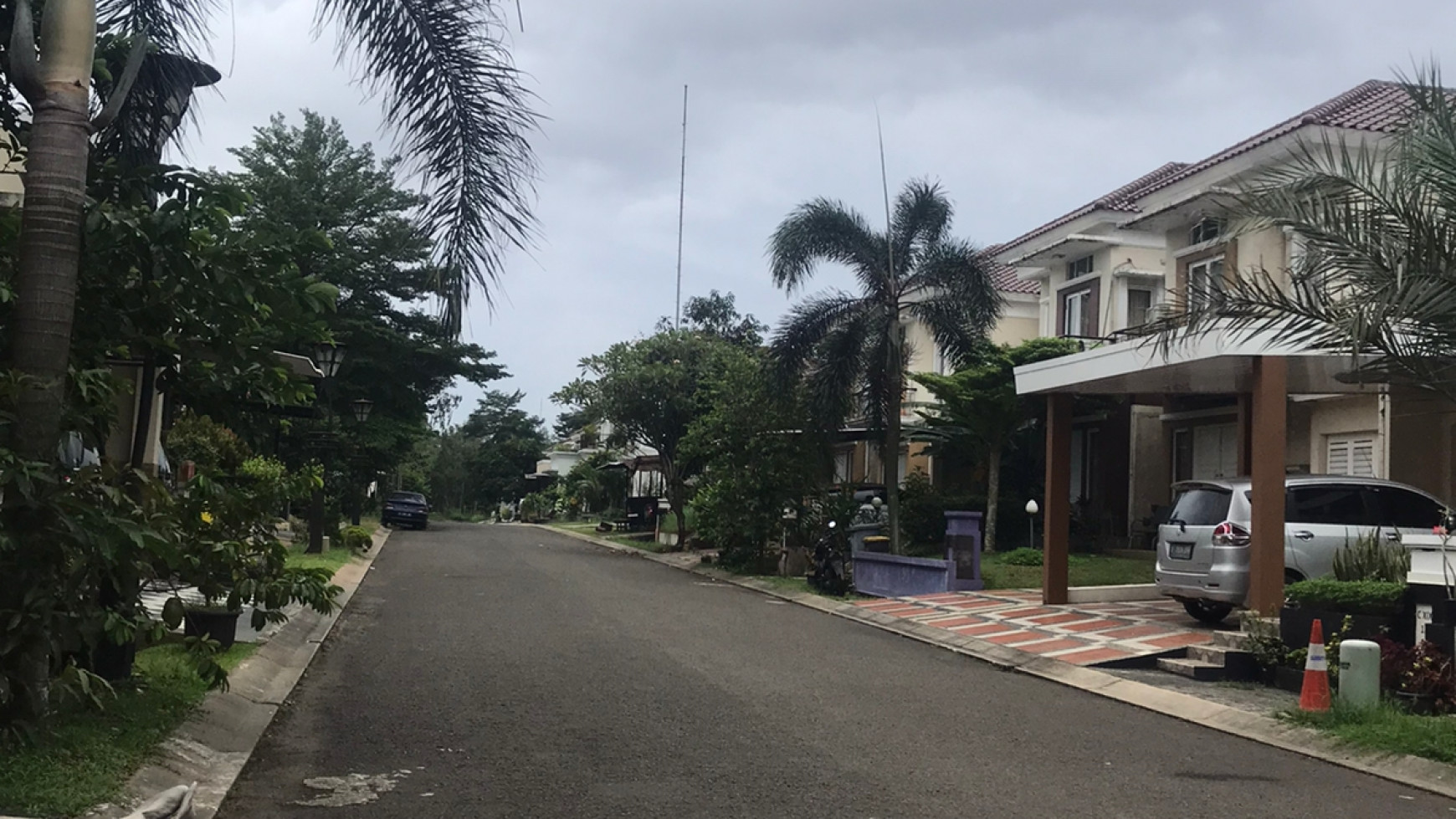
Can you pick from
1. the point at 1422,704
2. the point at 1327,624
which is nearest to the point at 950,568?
the point at 1327,624

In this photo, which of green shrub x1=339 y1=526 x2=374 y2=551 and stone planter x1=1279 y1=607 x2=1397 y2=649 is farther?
green shrub x1=339 y1=526 x2=374 y2=551

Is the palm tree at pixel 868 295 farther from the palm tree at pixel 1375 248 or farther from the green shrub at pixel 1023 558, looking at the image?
the palm tree at pixel 1375 248

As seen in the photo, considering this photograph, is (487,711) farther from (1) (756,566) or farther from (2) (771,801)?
(1) (756,566)

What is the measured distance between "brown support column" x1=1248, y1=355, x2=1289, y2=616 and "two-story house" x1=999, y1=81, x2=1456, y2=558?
1.59ft

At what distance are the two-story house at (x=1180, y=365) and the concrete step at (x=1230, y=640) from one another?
9.41ft

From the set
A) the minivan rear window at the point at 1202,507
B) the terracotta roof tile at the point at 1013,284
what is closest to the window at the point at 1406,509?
the minivan rear window at the point at 1202,507

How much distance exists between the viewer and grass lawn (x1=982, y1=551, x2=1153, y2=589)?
21.0 meters

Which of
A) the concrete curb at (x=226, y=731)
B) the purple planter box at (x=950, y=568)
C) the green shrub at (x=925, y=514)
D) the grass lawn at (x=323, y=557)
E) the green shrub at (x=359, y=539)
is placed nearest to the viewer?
the concrete curb at (x=226, y=731)

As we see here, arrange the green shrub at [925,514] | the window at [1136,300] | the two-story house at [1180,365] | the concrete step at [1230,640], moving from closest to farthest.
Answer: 1. the concrete step at [1230,640]
2. the two-story house at [1180,365]
3. the window at [1136,300]
4. the green shrub at [925,514]

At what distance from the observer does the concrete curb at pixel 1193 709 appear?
27.6 feet

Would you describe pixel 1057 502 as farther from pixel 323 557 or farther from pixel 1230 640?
pixel 323 557

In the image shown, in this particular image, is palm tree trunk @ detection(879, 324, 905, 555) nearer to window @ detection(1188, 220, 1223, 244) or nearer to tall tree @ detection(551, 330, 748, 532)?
window @ detection(1188, 220, 1223, 244)

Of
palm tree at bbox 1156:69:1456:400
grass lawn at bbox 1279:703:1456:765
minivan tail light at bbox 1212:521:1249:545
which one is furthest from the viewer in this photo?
minivan tail light at bbox 1212:521:1249:545

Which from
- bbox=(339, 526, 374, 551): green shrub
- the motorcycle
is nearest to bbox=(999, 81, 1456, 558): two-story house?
the motorcycle
